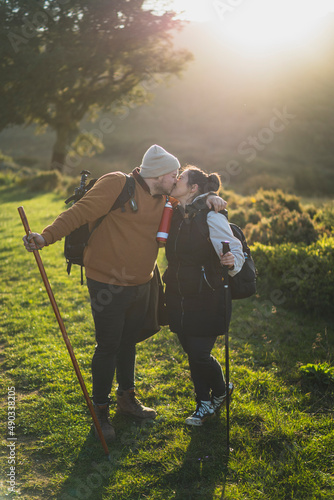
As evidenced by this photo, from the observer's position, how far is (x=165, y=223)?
11.0 ft

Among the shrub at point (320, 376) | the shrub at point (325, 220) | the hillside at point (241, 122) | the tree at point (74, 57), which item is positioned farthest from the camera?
the hillside at point (241, 122)

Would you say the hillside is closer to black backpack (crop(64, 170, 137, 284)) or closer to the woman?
the woman

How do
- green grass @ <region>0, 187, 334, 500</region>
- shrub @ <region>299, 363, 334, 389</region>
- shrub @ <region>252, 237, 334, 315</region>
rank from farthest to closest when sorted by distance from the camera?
shrub @ <region>252, 237, 334, 315</region>
shrub @ <region>299, 363, 334, 389</region>
green grass @ <region>0, 187, 334, 500</region>

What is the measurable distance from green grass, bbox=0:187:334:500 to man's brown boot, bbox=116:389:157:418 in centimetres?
9

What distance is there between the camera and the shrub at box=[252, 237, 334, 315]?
21.4ft

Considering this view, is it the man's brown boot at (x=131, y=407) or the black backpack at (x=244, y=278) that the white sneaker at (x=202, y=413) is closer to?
the man's brown boot at (x=131, y=407)

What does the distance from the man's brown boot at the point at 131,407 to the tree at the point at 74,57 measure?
802 inches

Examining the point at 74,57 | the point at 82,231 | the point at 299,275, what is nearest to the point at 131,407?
the point at 82,231

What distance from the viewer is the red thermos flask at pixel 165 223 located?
3330 mm

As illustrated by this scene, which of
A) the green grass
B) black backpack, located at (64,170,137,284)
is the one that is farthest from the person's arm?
the green grass

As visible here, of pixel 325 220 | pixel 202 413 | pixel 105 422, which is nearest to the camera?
pixel 105 422

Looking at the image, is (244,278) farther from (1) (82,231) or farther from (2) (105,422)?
(2) (105,422)

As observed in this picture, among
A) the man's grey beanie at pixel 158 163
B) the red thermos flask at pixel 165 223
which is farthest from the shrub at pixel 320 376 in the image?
the man's grey beanie at pixel 158 163

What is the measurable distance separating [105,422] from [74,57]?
22.3 m
